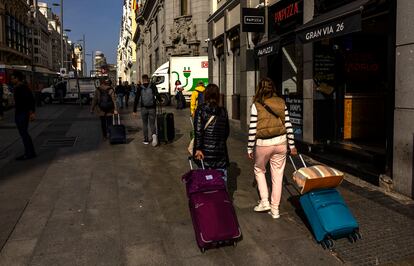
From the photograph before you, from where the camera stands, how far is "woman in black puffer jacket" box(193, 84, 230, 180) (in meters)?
5.19

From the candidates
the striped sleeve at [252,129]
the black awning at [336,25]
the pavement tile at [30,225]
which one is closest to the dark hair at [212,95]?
the striped sleeve at [252,129]

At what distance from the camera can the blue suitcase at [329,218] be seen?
14.5ft

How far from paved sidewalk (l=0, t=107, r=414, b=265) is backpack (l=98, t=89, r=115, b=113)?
3.97m

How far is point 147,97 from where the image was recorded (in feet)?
35.8

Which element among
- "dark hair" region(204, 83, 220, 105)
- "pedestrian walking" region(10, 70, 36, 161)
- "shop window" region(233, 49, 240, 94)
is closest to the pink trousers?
"dark hair" region(204, 83, 220, 105)

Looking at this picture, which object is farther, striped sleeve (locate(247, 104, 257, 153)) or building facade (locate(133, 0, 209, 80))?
building facade (locate(133, 0, 209, 80))

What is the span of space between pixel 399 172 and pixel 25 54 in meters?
92.8

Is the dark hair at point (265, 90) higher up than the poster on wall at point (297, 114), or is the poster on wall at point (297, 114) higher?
the dark hair at point (265, 90)

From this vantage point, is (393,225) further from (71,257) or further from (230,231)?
(71,257)

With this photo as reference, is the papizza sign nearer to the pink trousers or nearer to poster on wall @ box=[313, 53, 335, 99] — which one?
poster on wall @ box=[313, 53, 335, 99]

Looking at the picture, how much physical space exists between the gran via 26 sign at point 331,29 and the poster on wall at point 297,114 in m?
2.47

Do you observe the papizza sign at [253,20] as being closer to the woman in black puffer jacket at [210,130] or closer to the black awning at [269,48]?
the black awning at [269,48]

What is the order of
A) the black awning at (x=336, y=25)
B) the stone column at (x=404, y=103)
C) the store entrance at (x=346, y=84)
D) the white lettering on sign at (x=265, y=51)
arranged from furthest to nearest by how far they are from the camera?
1. the white lettering on sign at (x=265, y=51)
2. the store entrance at (x=346, y=84)
3. the black awning at (x=336, y=25)
4. the stone column at (x=404, y=103)

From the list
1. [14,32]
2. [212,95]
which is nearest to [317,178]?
[212,95]
